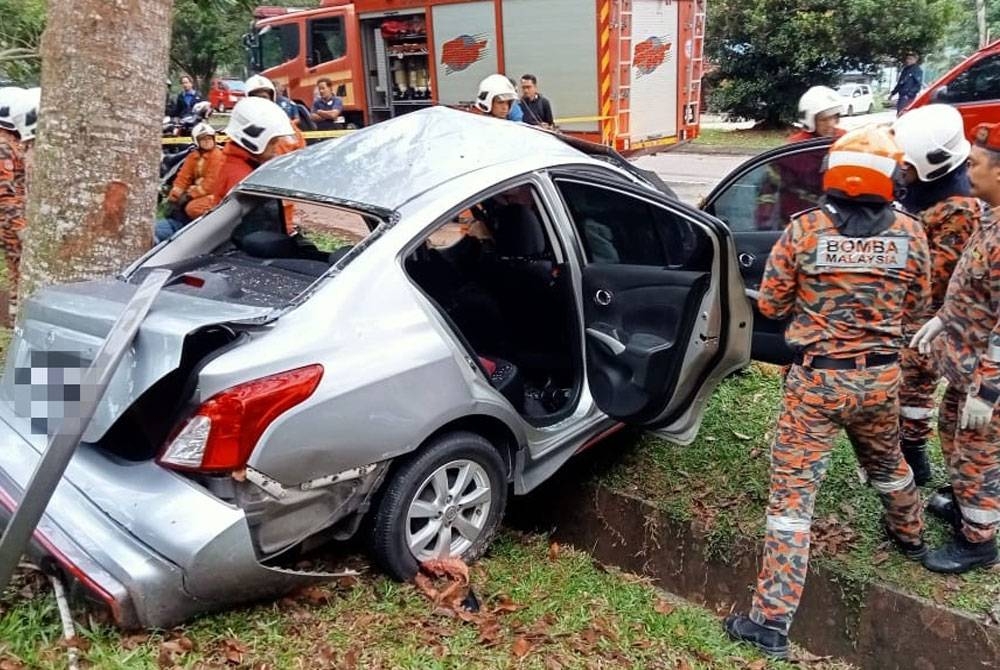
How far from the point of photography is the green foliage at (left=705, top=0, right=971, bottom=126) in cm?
2052

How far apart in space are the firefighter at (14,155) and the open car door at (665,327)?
4036 mm

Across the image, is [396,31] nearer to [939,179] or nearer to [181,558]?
[939,179]

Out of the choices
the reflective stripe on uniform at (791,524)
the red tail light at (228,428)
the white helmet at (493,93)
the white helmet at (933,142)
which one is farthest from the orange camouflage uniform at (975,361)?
the white helmet at (493,93)

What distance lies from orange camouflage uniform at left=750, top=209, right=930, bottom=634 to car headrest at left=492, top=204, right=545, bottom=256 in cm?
145

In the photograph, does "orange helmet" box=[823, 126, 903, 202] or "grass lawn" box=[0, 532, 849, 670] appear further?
"orange helmet" box=[823, 126, 903, 202]

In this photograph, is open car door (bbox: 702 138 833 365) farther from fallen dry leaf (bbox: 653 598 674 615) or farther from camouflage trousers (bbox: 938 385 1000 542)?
fallen dry leaf (bbox: 653 598 674 615)

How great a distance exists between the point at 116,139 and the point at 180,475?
7.09 feet

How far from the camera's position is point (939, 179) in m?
3.55

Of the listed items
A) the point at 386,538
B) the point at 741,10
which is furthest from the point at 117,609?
the point at 741,10

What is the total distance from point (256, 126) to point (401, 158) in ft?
5.18

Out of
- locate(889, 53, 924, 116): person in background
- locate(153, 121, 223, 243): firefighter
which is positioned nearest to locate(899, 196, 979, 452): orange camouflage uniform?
locate(153, 121, 223, 243): firefighter

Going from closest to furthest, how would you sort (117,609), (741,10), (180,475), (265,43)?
(117,609)
(180,475)
(265,43)
(741,10)

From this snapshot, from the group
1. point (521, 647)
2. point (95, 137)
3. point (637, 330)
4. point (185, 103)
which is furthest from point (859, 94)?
point (521, 647)

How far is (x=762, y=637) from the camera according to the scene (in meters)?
3.23
